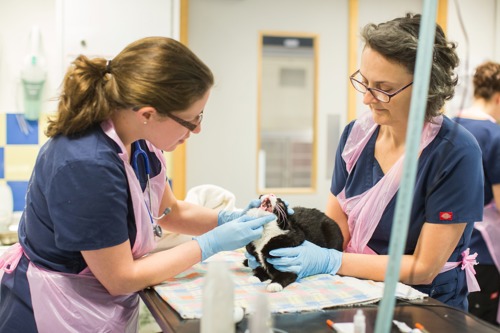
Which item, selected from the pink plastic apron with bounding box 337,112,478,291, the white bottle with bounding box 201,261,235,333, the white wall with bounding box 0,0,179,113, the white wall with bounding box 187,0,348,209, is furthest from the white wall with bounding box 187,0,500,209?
the white bottle with bounding box 201,261,235,333

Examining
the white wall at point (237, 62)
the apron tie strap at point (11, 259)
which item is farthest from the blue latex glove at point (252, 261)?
the white wall at point (237, 62)

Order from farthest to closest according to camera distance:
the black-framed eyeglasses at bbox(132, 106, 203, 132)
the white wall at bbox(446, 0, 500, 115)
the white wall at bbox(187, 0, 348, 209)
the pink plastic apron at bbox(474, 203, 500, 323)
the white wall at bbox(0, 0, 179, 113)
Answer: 1. the white wall at bbox(446, 0, 500, 115)
2. the white wall at bbox(187, 0, 348, 209)
3. the white wall at bbox(0, 0, 179, 113)
4. the pink plastic apron at bbox(474, 203, 500, 323)
5. the black-framed eyeglasses at bbox(132, 106, 203, 132)

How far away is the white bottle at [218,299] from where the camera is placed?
0.75 m

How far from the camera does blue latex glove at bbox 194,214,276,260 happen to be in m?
1.29

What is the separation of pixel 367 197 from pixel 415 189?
0.53 ft

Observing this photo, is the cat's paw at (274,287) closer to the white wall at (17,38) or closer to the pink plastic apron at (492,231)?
the pink plastic apron at (492,231)

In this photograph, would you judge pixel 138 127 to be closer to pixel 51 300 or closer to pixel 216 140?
pixel 51 300

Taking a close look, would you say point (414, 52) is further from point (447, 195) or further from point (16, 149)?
point (16, 149)

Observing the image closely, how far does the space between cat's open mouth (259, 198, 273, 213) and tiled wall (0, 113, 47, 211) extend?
1790 mm

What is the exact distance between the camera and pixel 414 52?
1324 mm

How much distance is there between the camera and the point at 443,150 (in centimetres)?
131

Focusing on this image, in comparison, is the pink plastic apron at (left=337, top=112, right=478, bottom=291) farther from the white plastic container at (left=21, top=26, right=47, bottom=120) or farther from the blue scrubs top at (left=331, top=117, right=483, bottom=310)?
the white plastic container at (left=21, top=26, right=47, bottom=120)

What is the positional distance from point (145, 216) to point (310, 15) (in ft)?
7.87

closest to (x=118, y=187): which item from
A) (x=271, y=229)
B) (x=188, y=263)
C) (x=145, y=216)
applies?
(x=145, y=216)
